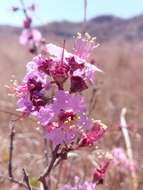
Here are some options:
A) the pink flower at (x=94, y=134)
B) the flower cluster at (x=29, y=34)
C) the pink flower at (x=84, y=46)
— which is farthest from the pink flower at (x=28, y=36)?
the pink flower at (x=94, y=134)

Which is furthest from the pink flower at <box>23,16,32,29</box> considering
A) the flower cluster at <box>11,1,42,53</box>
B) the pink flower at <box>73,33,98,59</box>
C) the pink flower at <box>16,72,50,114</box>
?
the pink flower at <box>16,72,50,114</box>

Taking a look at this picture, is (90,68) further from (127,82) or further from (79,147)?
(127,82)

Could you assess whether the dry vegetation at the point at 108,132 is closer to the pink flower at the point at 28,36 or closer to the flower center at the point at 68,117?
the flower center at the point at 68,117

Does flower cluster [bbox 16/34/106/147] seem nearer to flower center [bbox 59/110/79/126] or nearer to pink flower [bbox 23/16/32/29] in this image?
flower center [bbox 59/110/79/126]

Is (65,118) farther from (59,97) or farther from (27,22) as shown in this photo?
(27,22)

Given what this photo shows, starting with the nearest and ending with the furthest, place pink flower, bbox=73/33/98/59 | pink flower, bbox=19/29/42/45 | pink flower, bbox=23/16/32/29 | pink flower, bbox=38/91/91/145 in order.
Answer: pink flower, bbox=38/91/91/145
pink flower, bbox=73/33/98/59
pink flower, bbox=23/16/32/29
pink flower, bbox=19/29/42/45

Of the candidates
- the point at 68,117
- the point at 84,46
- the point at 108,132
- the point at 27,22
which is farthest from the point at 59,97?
the point at 27,22

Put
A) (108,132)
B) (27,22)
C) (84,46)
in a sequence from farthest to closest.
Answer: (27,22) < (108,132) < (84,46)

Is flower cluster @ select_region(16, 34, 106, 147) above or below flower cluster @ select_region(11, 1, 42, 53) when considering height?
below
